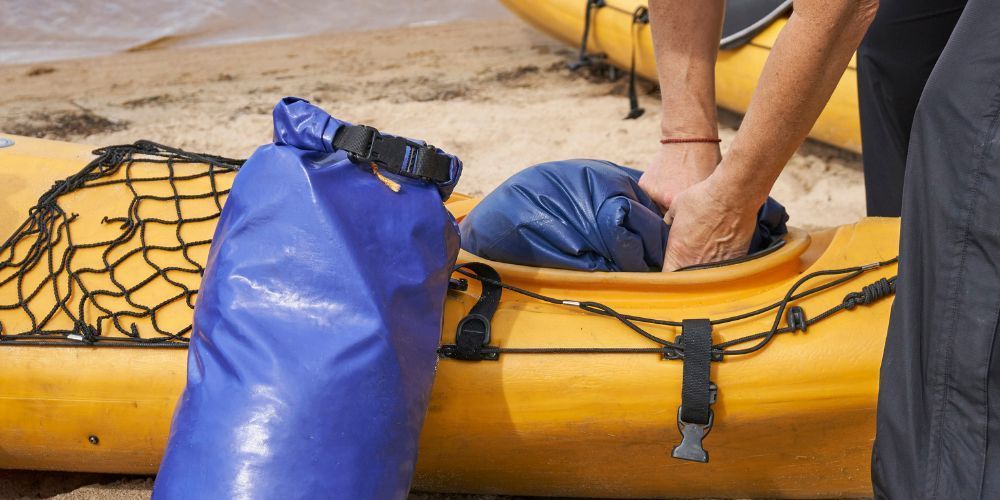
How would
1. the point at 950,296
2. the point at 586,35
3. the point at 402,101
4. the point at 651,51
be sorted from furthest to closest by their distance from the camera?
the point at 586,35, the point at 402,101, the point at 651,51, the point at 950,296

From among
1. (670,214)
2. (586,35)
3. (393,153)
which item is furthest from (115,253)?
(586,35)

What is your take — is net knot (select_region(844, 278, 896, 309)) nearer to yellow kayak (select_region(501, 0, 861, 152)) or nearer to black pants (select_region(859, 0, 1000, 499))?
black pants (select_region(859, 0, 1000, 499))

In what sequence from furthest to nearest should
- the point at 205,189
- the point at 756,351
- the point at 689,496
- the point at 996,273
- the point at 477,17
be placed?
the point at 477,17 < the point at 205,189 < the point at 689,496 < the point at 756,351 < the point at 996,273

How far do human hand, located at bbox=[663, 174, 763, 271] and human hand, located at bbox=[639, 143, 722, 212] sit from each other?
66 mm

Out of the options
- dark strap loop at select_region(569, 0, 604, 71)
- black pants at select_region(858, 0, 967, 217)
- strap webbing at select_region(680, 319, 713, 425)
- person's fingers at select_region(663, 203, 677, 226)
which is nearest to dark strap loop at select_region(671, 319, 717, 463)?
strap webbing at select_region(680, 319, 713, 425)

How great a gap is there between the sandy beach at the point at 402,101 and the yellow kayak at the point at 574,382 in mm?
1322

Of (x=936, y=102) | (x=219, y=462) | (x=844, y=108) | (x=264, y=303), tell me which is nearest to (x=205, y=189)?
(x=264, y=303)

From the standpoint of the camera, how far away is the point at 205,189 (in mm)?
1727

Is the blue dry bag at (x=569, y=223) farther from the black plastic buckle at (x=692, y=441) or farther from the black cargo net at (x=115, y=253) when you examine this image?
the black cargo net at (x=115, y=253)

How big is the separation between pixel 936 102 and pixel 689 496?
76 cm

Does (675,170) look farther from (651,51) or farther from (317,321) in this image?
(651,51)

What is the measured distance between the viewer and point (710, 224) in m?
1.53

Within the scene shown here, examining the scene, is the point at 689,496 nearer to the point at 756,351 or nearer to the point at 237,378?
the point at 756,351

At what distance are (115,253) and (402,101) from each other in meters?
2.18
